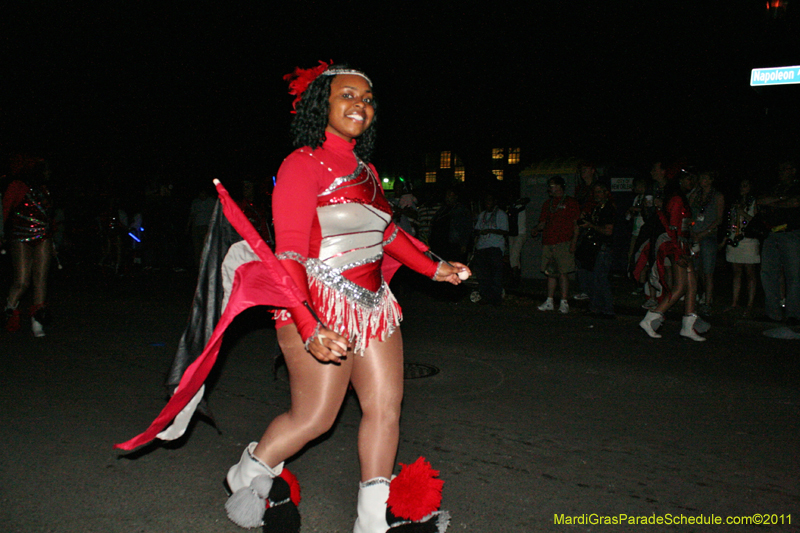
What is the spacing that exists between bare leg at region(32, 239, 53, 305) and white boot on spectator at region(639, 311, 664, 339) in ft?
21.2

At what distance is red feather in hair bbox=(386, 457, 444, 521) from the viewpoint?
259 centimetres

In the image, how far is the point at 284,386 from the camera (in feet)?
17.5

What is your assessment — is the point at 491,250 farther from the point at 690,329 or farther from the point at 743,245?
the point at 743,245

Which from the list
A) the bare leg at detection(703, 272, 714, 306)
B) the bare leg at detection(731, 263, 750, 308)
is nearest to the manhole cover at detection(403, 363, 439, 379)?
the bare leg at detection(703, 272, 714, 306)

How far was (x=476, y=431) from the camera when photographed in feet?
14.0

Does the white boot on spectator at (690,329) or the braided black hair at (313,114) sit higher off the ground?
the braided black hair at (313,114)

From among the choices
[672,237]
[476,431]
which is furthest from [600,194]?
[476,431]

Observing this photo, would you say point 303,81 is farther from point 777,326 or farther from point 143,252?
point 143,252

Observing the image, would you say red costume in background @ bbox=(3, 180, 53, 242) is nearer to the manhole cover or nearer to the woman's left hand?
the manhole cover

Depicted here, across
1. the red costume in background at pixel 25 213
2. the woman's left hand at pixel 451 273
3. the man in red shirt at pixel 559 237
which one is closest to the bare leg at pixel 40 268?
the red costume in background at pixel 25 213

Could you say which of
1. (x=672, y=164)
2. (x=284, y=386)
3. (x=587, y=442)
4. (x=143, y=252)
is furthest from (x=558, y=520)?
(x=143, y=252)

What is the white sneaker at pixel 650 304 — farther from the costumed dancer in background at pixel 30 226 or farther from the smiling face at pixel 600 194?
the costumed dancer in background at pixel 30 226

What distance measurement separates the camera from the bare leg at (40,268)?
6.91 m

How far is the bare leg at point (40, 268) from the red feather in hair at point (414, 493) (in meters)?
5.73
